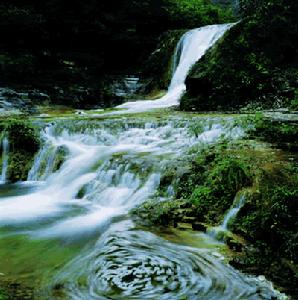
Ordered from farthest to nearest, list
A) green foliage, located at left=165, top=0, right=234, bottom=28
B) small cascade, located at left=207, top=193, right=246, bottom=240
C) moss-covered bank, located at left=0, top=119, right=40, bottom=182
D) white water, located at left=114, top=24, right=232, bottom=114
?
green foliage, located at left=165, top=0, right=234, bottom=28 → white water, located at left=114, top=24, right=232, bottom=114 → moss-covered bank, located at left=0, top=119, right=40, bottom=182 → small cascade, located at left=207, top=193, right=246, bottom=240

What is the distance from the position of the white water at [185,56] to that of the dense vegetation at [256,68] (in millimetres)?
1930

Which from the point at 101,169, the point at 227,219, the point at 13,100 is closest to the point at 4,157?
the point at 101,169

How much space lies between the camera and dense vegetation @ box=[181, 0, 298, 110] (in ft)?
46.2

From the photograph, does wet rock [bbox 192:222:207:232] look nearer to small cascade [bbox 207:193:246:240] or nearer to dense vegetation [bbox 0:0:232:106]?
small cascade [bbox 207:193:246:240]

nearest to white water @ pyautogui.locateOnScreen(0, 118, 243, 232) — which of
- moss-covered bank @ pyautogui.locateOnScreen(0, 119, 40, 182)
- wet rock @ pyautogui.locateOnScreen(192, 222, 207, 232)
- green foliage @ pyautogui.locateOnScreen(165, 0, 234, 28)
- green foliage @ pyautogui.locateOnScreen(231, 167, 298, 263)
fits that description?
moss-covered bank @ pyautogui.locateOnScreen(0, 119, 40, 182)

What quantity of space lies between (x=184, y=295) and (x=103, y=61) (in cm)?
1877

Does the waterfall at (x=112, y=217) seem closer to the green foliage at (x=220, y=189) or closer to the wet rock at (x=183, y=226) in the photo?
the wet rock at (x=183, y=226)

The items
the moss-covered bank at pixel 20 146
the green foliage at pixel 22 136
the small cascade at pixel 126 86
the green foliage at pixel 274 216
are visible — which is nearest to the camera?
the green foliage at pixel 274 216

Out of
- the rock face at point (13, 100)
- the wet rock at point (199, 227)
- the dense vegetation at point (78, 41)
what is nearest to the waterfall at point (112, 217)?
the wet rock at point (199, 227)

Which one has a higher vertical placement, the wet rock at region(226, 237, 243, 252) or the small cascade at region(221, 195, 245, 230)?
the small cascade at region(221, 195, 245, 230)

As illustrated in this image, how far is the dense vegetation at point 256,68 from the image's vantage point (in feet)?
46.2

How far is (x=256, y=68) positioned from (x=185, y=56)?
205 inches

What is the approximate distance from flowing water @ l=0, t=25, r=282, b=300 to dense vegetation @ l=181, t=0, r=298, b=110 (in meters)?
4.12

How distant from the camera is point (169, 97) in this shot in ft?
57.3
